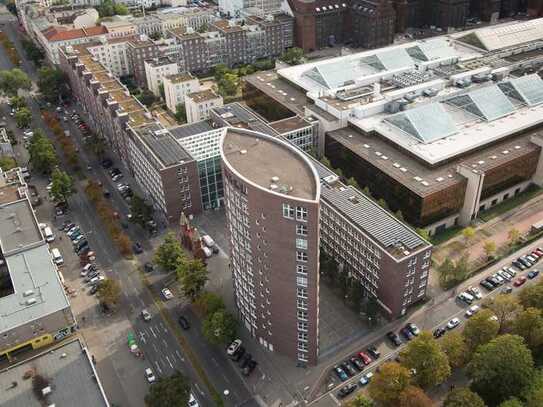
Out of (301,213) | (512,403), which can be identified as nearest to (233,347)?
(301,213)

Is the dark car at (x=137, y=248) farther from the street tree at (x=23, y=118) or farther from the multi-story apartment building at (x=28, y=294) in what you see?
the street tree at (x=23, y=118)

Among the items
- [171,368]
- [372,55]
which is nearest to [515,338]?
[171,368]

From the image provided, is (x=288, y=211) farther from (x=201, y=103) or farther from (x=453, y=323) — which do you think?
(x=201, y=103)

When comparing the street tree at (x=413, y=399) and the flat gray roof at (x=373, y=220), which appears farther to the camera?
the flat gray roof at (x=373, y=220)

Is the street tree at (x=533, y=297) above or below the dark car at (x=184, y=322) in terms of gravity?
above

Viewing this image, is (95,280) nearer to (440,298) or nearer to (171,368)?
(171,368)

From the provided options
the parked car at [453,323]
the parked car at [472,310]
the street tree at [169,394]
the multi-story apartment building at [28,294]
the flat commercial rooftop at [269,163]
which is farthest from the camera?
the parked car at [472,310]

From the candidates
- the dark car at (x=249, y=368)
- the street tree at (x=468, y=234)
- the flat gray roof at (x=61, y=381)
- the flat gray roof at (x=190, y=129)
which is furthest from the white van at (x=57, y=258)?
the street tree at (x=468, y=234)
